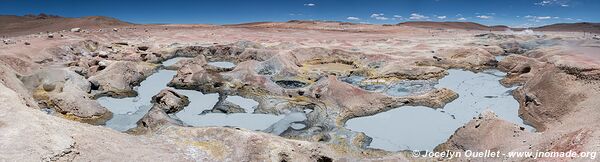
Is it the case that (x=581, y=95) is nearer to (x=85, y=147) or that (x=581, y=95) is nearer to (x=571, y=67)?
(x=571, y=67)

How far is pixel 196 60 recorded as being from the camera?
23.3 metres

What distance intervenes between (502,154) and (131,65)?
17.4m

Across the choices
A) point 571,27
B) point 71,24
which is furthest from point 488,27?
point 71,24

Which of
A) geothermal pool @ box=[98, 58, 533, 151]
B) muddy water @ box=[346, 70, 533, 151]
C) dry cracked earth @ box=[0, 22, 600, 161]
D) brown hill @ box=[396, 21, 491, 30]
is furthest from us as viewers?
brown hill @ box=[396, 21, 491, 30]

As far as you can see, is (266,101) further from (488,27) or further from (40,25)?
(488,27)

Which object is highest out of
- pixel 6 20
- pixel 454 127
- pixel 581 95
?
pixel 6 20

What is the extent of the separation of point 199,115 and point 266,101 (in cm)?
261

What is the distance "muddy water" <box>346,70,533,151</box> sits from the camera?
12.8m

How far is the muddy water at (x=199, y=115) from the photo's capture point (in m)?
14.5

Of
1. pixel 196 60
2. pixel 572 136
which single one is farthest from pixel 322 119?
pixel 196 60

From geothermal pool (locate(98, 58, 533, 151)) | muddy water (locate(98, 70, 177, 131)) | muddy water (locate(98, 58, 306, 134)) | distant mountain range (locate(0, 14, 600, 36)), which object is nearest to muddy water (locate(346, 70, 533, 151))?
geothermal pool (locate(98, 58, 533, 151))

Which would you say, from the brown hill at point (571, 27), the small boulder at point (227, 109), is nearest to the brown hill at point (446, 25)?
the brown hill at point (571, 27)

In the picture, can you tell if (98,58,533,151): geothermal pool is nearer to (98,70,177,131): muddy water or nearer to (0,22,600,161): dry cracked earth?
(98,70,177,131): muddy water

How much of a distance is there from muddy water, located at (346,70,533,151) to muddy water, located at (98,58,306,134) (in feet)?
7.87
